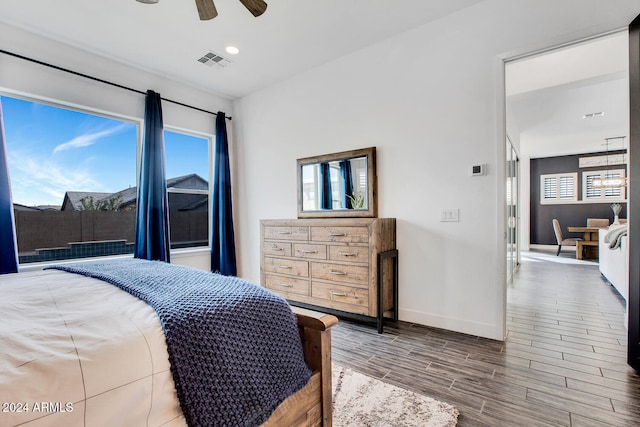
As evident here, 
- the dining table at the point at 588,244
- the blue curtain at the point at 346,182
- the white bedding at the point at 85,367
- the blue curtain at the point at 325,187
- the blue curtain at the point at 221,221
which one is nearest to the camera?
the white bedding at the point at 85,367

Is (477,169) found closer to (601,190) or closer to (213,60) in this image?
(213,60)

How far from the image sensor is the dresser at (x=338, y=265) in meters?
2.76

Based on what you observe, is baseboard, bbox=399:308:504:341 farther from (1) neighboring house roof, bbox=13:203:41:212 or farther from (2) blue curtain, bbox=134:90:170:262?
(1) neighboring house roof, bbox=13:203:41:212

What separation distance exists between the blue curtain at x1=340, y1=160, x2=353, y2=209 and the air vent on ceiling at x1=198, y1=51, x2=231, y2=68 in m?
1.77

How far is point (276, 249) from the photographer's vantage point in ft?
11.5

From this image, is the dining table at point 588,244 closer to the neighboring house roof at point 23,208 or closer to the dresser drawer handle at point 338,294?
the dresser drawer handle at point 338,294

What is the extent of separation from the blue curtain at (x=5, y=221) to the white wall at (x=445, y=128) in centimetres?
285

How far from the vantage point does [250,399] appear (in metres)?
1.01

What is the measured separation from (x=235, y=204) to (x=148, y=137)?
1490mm

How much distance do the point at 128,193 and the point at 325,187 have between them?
232 centimetres

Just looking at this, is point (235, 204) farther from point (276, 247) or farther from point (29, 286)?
point (29, 286)

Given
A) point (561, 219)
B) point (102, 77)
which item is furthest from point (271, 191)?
point (561, 219)

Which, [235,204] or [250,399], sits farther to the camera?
[235,204]

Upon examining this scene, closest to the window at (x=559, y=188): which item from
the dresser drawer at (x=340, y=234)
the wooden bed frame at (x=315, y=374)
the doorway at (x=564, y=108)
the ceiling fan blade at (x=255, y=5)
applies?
the doorway at (x=564, y=108)
